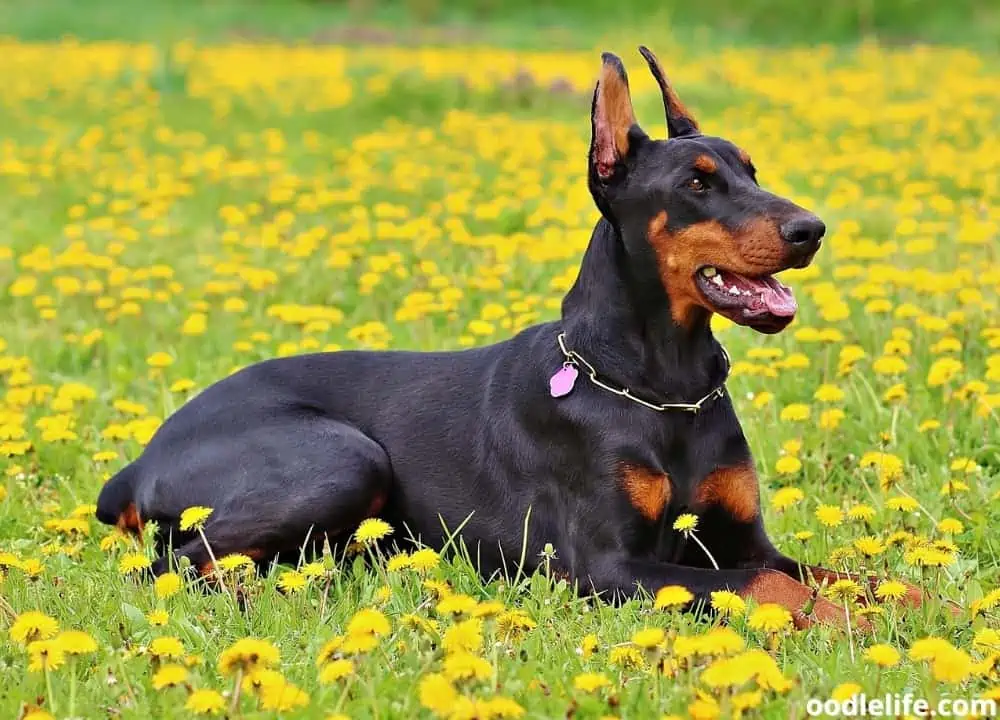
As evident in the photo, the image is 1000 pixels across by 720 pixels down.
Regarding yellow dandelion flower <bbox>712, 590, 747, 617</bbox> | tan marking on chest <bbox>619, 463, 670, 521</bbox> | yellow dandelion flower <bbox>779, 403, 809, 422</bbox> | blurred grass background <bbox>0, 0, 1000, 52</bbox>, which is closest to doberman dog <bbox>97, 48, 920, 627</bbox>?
tan marking on chest <bbox>619, 463, 670, 521</bbox>

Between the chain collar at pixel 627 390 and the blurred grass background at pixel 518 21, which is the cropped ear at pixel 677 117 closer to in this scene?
the chain collar at pixel 627 390

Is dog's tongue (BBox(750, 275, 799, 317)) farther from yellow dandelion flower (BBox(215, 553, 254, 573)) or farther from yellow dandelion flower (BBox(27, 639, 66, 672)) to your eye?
yellow dandelion flower (BBox(27, 639, 66, 672))

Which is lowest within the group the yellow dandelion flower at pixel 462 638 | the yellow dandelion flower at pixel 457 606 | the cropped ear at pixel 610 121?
the yellow dandelion flower at pixel 457 606

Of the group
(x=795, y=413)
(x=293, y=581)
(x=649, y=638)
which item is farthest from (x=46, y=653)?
(x=795, y=413)

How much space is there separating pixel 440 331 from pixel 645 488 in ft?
9.32

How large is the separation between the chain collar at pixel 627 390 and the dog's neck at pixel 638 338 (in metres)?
0.02

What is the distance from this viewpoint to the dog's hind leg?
419cm

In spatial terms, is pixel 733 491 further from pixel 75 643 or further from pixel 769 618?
pixel 75 643

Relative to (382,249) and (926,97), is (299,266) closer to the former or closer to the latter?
(382,249)

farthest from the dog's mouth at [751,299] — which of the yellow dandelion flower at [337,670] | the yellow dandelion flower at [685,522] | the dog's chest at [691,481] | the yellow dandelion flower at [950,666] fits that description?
the yellow dandelion flower at [337,670]

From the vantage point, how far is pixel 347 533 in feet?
14.1

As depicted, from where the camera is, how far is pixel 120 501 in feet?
15.2

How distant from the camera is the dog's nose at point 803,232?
3713mm

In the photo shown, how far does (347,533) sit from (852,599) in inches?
62.0
